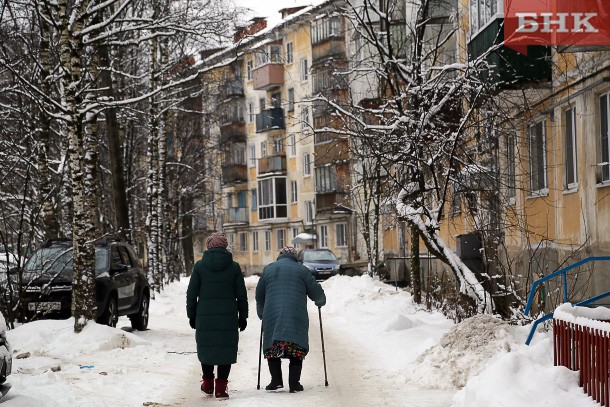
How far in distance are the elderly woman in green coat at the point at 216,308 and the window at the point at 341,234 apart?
4878 cm

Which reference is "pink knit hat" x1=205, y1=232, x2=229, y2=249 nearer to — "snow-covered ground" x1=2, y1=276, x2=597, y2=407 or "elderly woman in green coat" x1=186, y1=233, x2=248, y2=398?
"elderly woman in green coat" x1=186, y1=233, x2=248, y2=398

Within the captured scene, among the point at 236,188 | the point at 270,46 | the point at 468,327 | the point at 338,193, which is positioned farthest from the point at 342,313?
the point at 236,188

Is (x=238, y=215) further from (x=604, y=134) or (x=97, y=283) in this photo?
(x=604, y=134)

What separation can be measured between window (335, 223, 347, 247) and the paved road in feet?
144

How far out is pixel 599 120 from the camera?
18547 mm

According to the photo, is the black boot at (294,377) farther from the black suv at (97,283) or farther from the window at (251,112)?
the window at (251,112)

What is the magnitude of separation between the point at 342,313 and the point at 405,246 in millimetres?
18156

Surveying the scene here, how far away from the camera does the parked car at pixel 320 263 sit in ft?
160

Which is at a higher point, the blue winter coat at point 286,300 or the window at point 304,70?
the window at point 304,70

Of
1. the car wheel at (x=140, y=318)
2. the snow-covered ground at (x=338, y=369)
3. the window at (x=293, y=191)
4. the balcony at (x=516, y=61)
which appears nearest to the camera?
the snow-covered ground at (x=338, y=369)

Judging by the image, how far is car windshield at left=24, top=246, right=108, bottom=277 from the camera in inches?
777

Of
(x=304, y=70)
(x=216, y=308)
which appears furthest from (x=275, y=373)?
(x=304, y=70)

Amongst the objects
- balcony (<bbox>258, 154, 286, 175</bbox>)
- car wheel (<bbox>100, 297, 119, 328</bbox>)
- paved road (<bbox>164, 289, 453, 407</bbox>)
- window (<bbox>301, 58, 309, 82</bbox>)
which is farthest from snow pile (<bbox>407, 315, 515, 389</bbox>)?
balcony (<bbox>258, 154, 286, 175</bbox>)

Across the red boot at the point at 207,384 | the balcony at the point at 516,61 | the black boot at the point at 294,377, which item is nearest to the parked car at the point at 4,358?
the red boot at the point at 207,384
